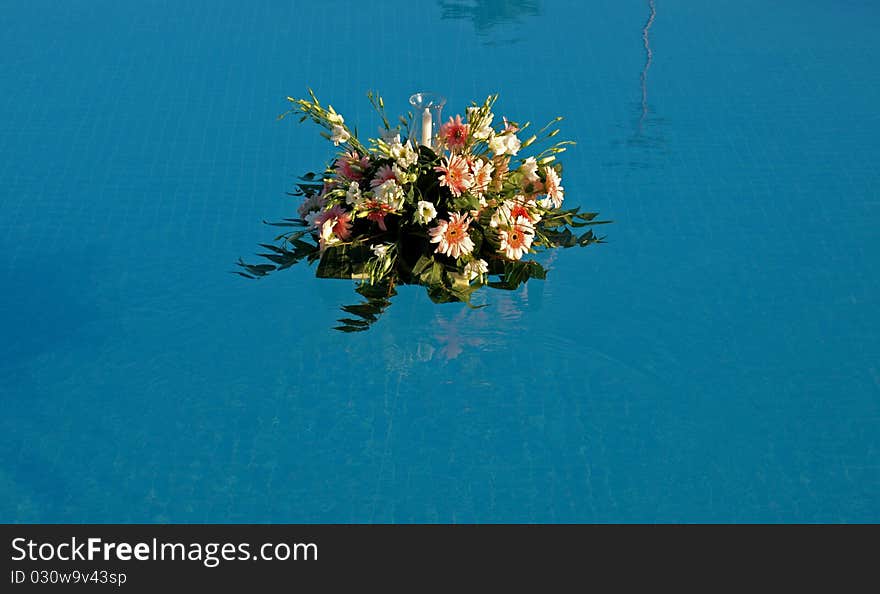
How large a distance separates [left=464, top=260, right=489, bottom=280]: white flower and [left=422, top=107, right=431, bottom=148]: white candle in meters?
0.36

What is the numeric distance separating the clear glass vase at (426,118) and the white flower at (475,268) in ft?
1.17

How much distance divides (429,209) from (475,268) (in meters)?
0.22

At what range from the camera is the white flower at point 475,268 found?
3445 millimetres

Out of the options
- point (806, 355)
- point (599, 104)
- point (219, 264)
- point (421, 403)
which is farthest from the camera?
point (599, 104)

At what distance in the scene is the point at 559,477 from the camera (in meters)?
3.19

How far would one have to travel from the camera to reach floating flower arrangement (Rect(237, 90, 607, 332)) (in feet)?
11.1

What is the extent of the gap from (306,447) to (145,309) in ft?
2.79

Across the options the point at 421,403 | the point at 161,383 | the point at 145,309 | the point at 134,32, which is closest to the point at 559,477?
the point at 421,403

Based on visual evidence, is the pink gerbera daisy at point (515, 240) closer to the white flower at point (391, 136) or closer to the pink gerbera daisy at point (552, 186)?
the pink gerbera daisy at point (552, 186)

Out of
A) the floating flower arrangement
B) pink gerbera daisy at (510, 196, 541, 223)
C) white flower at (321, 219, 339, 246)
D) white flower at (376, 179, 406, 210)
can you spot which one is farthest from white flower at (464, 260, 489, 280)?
white flower at (321, 219, 339, 246)

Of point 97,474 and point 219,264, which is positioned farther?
point 219,264

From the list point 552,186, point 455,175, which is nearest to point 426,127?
point 455,175

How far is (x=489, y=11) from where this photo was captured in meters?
6.03
